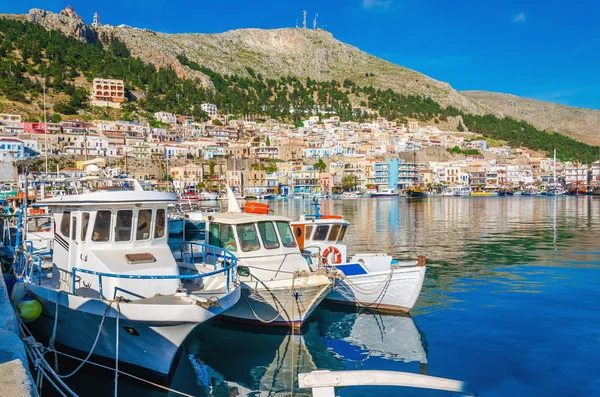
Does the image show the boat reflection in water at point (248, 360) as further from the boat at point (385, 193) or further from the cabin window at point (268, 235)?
the boat at point (385, 193)

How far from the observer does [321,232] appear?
1602 cm

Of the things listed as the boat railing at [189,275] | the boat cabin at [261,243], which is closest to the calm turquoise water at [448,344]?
the boat cabin at [261,243]

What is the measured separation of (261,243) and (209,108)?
152m

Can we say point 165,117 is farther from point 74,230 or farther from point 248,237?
point 74,230

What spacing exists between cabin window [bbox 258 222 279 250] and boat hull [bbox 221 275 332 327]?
1406mm

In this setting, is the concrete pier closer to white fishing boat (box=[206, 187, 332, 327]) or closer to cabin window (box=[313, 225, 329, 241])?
white fishing boat (box=[206, 187, 332, 327])

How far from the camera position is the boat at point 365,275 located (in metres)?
13.7

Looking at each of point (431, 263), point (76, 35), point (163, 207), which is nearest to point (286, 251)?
point (163, 207)

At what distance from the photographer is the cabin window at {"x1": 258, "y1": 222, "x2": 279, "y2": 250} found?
1302 cm

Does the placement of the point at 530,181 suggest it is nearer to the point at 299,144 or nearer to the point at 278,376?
the point at 299,144

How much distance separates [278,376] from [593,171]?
6336 inches

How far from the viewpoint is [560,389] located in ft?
29.8

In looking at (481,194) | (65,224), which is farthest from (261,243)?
(481,194)

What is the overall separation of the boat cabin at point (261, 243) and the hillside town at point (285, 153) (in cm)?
8318
